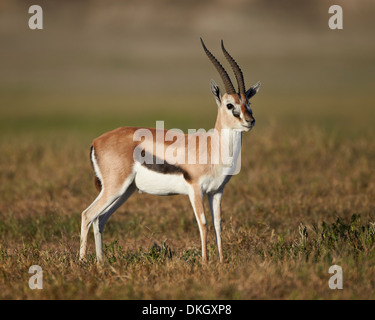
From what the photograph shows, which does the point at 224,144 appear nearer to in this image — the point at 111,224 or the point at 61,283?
the point at 61,283

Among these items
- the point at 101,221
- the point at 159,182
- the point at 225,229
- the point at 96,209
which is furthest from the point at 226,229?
the point at 96,209

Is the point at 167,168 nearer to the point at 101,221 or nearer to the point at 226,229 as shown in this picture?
the point at 101,221

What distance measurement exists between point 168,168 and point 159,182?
204mm

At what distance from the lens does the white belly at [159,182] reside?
22.3ft

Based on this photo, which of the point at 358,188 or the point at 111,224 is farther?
the point at 358,188

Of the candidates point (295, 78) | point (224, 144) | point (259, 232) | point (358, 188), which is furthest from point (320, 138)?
→ point (295, 78)

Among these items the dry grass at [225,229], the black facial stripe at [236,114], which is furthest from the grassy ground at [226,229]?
the black facial stripe at [236,114]

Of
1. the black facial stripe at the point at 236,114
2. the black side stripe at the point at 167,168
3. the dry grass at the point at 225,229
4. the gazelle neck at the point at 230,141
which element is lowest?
the dry grass at the point at 225,229

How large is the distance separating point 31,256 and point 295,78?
72022 millimetres

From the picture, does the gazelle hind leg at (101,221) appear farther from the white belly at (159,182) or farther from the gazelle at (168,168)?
the white belly at (159,182)

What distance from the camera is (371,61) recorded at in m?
80.5

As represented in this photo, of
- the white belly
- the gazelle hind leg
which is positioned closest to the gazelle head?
the white belly

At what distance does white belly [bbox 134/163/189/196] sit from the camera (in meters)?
6.80

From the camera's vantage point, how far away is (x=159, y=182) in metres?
6.82
